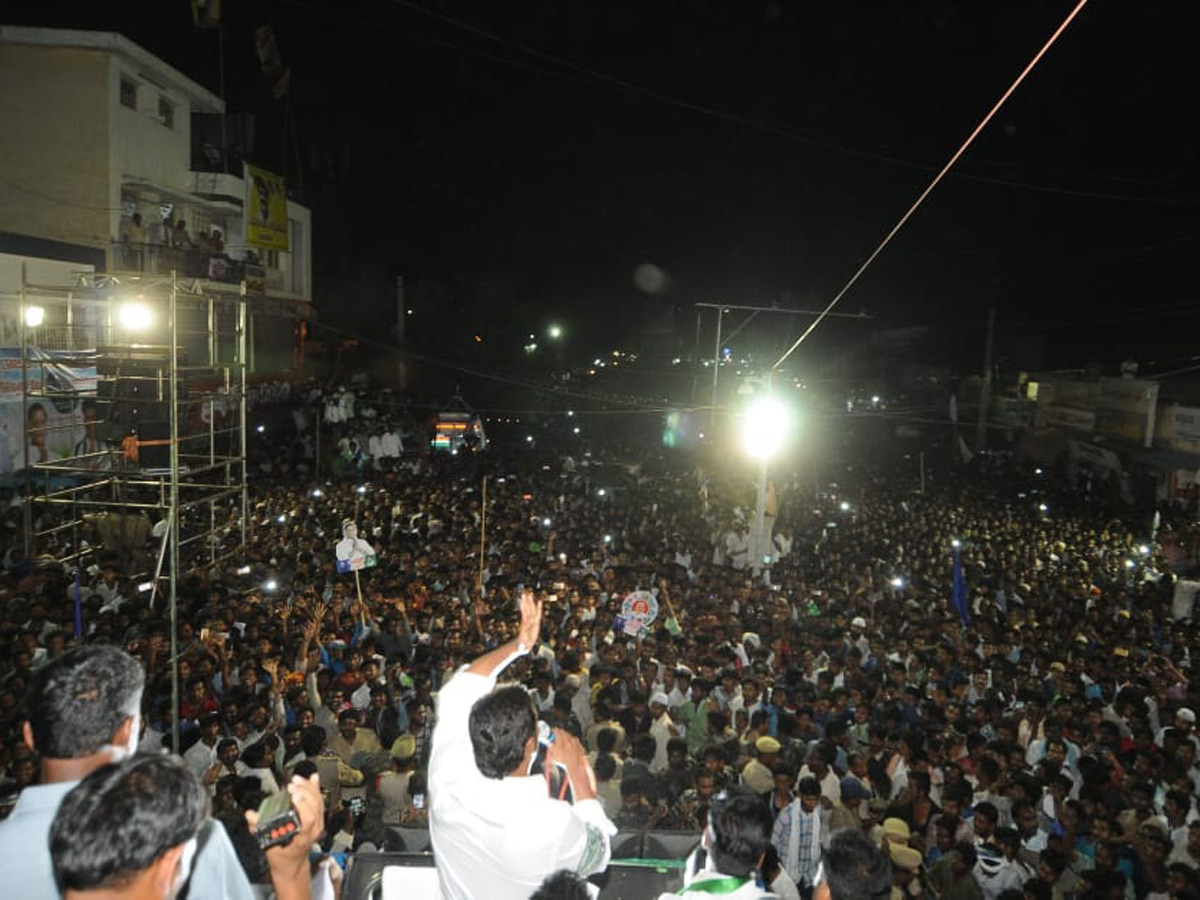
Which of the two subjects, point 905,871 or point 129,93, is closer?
point 905,871

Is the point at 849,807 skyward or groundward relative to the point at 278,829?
groundward

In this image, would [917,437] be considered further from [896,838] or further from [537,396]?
[896,838]

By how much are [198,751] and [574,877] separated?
4.47 metres

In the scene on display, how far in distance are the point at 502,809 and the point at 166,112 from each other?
22331mm

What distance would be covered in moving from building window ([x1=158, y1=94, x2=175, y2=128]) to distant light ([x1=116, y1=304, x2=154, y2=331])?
43.4 feet

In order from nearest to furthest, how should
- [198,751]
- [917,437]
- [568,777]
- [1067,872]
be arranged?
[568,777] < [1067,872] < [198,751] < [917,437]

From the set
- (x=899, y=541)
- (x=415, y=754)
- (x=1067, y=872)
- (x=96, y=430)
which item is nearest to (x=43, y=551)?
(x=96, y=430)

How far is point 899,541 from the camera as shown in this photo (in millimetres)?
14195

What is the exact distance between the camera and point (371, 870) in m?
2.85

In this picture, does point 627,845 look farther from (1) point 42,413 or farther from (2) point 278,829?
(1) point 42,413

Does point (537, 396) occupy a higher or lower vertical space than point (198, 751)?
higher

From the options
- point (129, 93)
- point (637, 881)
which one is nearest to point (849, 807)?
point (637, 881)

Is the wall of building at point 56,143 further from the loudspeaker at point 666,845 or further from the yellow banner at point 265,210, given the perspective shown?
the loudspeaker at point 666,845

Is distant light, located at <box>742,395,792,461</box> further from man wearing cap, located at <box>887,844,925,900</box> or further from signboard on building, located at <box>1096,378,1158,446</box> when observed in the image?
signboard on building, located at <box>1096,378,1158,446</box>
